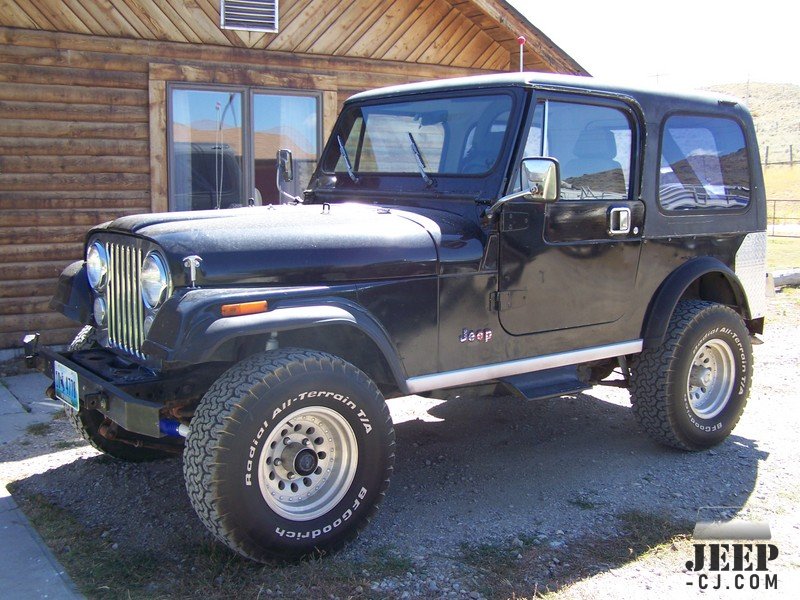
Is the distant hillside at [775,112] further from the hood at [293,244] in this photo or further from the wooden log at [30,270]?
the hood at [293,244]

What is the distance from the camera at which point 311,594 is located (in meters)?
3.35

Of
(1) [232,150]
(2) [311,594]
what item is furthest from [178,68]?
(2) [311,594]

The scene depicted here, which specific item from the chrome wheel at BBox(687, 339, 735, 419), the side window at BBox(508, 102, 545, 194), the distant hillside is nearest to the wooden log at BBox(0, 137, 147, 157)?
the side window at BBox(508, 102, 545, 194)

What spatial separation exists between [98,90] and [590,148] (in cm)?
471

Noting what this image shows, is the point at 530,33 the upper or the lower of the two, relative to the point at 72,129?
upper

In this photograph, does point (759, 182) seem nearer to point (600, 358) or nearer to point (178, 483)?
point (600, 358)

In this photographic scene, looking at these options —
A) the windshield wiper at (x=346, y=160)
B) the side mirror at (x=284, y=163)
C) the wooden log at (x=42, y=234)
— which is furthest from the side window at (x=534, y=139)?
the wooden log at (x=42, y=234)

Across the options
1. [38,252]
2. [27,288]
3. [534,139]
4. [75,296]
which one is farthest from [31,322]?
[534,139]

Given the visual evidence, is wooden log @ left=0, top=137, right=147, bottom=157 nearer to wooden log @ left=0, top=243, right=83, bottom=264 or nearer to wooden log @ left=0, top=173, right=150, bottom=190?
wooden log @ left=0, top=173, right=150, bottom=190

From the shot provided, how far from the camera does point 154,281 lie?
3564 millimetres

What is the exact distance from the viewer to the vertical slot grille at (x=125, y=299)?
12.4 feet

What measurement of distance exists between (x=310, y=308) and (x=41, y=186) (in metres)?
4.71

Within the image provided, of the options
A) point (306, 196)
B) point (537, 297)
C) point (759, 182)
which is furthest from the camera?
point (759, 182)

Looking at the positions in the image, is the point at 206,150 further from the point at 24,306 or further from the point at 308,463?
the point at 308,463
